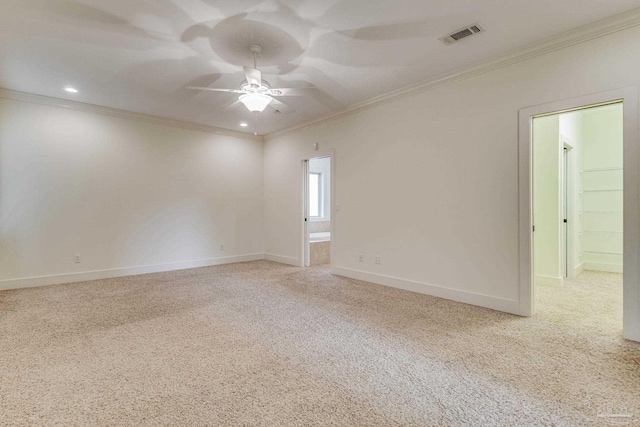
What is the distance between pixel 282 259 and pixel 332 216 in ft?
5.67

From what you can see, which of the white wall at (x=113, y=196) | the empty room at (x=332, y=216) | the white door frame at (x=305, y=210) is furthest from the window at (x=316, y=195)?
the white door frame at (x=305, y=210)

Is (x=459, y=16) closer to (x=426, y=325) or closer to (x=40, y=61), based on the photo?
(x=426, y=325)

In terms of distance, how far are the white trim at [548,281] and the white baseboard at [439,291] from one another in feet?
5.44

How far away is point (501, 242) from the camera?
3268 millimetres

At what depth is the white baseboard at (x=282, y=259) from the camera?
585cm

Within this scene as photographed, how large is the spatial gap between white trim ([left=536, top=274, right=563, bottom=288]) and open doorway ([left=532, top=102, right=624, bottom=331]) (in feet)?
0.04

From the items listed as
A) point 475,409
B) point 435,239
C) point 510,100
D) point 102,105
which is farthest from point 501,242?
point 102,105

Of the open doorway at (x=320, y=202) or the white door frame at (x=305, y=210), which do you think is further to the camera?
the open doorway at (x=320, y=202)

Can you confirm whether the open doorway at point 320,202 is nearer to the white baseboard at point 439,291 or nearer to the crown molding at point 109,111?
the white baseboard at point 439,291

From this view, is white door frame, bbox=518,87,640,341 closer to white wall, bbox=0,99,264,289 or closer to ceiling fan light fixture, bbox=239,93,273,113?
ceiling fan light fixture, bbox=239,93,273,113

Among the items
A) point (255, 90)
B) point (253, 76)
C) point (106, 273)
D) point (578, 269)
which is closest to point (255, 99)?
point (255, 90)

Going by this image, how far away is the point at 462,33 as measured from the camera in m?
2.79

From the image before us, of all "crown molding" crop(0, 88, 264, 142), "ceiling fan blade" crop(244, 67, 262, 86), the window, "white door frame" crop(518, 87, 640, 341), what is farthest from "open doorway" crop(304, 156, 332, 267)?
"white door frame" crop(518, 87, 640, 341)

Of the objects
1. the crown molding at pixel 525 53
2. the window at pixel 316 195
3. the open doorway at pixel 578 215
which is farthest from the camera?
the window at pixel 316 195
